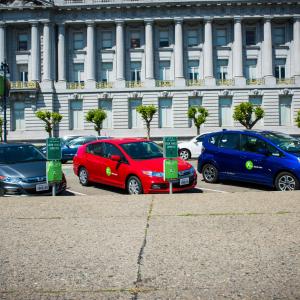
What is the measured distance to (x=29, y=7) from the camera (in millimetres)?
48250

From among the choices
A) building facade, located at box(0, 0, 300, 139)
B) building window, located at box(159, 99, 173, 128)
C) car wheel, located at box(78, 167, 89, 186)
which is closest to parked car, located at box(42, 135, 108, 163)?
car wheel, located at box(78, 167, 89, 186)

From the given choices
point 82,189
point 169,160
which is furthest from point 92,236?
point 82,189

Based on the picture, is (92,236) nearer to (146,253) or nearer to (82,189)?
(146,253)

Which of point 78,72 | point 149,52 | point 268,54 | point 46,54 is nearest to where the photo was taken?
point 268,54

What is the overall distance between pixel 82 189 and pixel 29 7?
42515mm

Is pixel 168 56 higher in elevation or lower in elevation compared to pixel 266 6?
lower

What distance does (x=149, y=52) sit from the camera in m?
48.7

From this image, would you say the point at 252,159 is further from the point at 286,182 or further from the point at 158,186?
the point at 158,186

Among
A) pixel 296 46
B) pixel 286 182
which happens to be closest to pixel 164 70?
pixel 296 46

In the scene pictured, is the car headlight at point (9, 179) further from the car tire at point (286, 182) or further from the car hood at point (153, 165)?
the car tire at point (286, 182)

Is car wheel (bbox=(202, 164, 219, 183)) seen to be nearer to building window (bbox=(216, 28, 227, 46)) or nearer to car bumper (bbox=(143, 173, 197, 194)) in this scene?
car bumper (bbox=(143, 173, 197, 194))

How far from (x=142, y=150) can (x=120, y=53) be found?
129 ft

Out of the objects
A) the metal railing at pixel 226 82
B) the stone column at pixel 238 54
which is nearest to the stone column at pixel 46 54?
the metal railing at pixel 226 82

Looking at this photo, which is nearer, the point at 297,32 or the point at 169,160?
the point at 169,160
